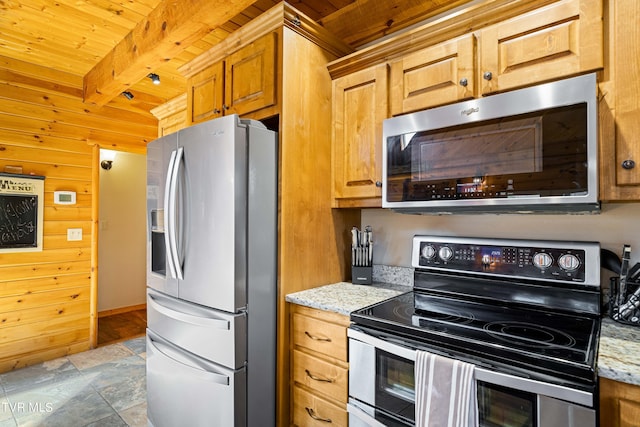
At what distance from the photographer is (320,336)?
1.55 m

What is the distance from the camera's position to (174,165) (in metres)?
1.70

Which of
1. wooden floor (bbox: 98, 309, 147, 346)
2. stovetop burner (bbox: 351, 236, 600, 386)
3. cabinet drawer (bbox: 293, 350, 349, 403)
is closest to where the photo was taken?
stovetop burner (bbox: 351, 236, 600, 386)

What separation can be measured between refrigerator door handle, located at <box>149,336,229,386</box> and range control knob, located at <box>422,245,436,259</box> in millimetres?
1143

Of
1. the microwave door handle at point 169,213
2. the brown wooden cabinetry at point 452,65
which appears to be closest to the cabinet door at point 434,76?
the brown wooden cabinetry at point 452,65

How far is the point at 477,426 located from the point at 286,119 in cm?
150

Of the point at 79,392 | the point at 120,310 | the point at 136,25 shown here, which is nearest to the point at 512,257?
the point at 136,25

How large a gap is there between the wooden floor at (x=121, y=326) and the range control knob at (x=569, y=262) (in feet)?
13.3

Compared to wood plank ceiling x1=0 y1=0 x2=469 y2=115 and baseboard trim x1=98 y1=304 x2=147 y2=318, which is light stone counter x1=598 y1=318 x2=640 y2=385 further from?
baseboard trim x1=98 y1=304 x2=147 y2=318

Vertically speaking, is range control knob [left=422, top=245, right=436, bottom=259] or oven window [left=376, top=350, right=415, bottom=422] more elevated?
range control knob [left=422, top=245, right=436, bottom=259]

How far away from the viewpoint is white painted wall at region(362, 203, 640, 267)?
1.38 metres

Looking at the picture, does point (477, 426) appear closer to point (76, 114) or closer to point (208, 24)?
point (208, 24)

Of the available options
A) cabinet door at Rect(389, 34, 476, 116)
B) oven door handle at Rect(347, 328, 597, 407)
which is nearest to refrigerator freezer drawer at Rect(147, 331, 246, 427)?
oven door handle at Rect(347, 328, 597, 407)

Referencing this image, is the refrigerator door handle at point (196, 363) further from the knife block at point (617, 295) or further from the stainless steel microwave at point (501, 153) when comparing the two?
the knife block at point (617, 295)

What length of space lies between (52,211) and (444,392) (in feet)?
11.8
